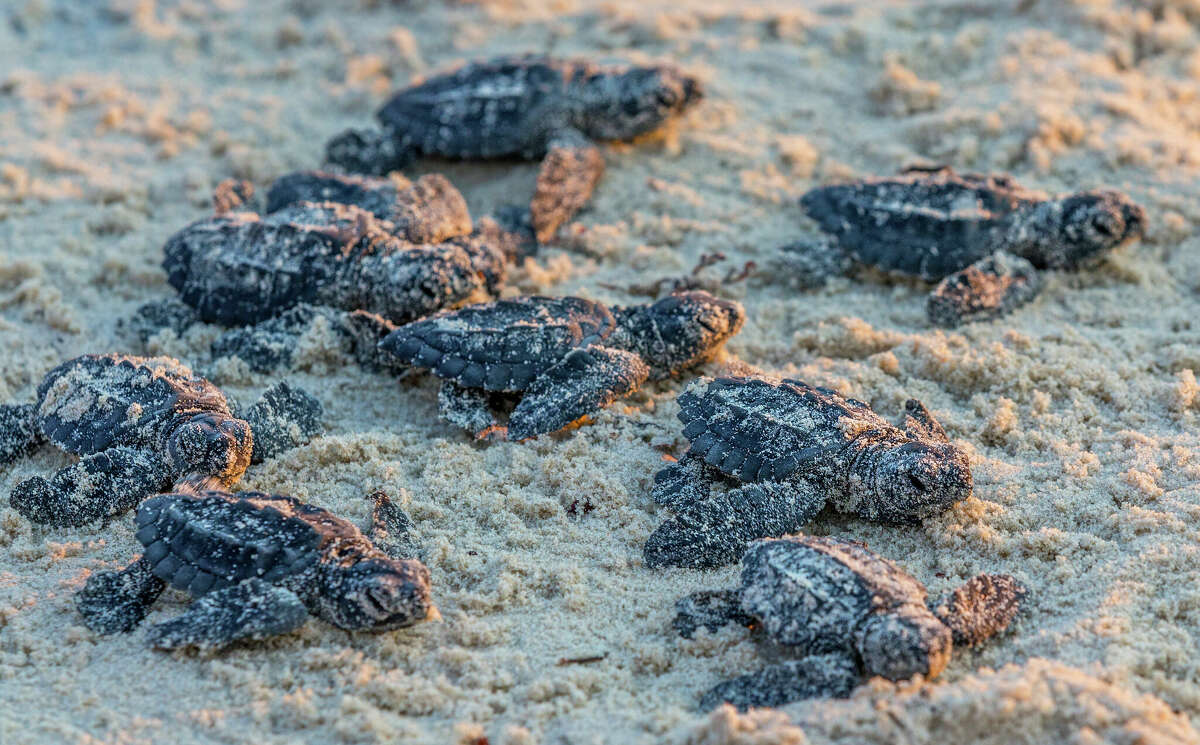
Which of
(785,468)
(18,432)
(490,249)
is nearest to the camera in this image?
(785,468)

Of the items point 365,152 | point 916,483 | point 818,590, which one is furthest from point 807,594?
point 365,152

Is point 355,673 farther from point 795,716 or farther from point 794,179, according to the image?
point 794,179

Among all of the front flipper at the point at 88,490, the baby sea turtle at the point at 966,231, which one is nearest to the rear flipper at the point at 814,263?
the baby sea turtle at the point at 966,231

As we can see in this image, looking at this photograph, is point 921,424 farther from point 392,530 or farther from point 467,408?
point 392,530

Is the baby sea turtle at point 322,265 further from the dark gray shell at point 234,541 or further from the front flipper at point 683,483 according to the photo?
the dark gray shell at point 234,541

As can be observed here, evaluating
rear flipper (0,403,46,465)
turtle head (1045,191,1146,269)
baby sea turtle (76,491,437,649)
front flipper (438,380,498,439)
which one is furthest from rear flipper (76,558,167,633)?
turtle head (1045,191,1146,269)

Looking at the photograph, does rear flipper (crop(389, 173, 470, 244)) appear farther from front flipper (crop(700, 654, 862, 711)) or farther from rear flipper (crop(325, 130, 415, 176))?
front flipper (crop(700, 654, 862, 711))

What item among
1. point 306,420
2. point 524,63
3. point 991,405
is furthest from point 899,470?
point 524,63
